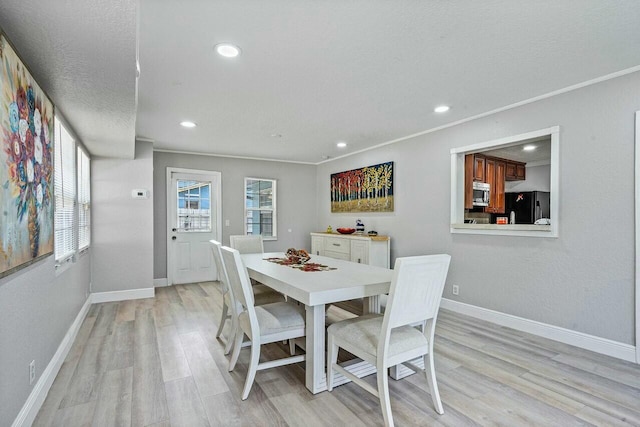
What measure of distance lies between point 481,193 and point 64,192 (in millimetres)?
4914

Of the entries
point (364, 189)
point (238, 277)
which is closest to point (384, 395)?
point (238, 277)

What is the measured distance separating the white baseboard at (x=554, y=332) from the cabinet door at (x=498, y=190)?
187cm

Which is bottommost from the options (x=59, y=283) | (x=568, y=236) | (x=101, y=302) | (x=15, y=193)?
(x=101, y=302)

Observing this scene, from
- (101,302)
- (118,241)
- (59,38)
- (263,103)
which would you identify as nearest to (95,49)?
(59,38)

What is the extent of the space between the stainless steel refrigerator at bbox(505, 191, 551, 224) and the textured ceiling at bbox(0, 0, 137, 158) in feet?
→ 20.2

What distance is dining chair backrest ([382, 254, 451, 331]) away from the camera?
5.77 ft

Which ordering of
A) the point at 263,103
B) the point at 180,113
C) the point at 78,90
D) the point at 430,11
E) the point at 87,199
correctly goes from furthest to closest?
the point at 87,199
the point at 180,113
the point at 263,103
the point at 78,90
the point at 430,11

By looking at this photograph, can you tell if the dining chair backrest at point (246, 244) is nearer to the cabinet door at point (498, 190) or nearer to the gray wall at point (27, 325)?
the gray wall at point (27, 325)

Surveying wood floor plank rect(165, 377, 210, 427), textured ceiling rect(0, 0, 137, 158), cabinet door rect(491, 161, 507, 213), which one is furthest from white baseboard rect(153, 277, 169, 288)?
cabinet door rect(491, 161, 507, 213)

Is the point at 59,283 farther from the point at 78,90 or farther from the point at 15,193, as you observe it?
Result: the point at 78,90

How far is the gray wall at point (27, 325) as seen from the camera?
1.61 m

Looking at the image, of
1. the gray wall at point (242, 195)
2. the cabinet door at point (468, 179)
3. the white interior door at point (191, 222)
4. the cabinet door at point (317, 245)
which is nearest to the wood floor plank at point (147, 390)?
the white interior door at point (191, 222)

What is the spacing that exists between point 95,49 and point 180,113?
1989mm

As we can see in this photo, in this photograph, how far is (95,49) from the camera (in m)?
1.70
